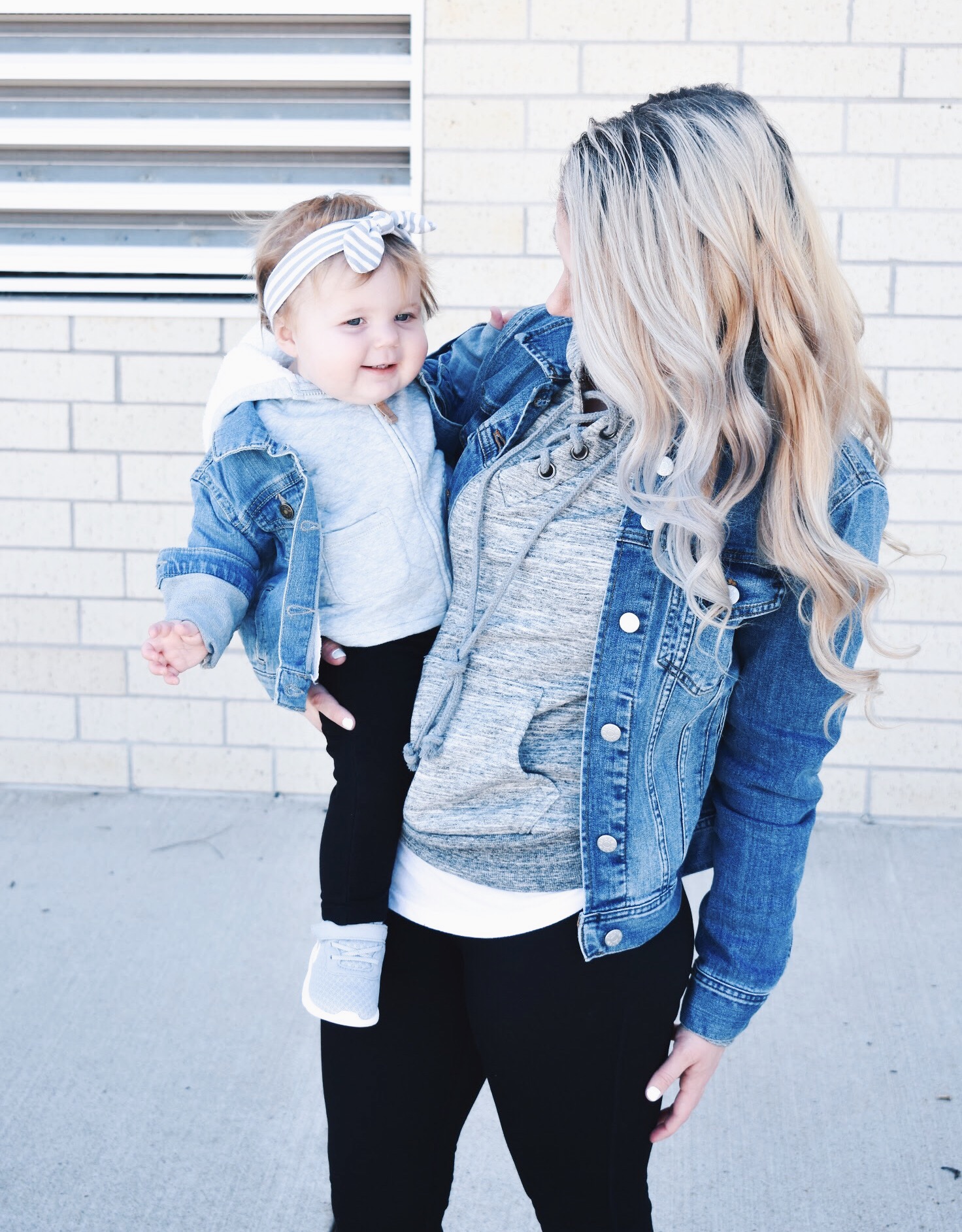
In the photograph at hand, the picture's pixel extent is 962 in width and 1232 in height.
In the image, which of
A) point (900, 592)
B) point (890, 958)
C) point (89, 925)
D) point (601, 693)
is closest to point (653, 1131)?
point (601, 693)

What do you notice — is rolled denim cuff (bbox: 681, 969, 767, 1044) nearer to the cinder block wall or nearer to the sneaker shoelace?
the sneaker shoelace

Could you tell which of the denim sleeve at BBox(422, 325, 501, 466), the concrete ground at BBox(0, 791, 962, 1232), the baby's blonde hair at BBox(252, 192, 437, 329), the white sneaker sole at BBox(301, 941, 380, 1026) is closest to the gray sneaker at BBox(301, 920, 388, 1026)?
the white sneaker sole at BBox(301, 941, 380, 1026)

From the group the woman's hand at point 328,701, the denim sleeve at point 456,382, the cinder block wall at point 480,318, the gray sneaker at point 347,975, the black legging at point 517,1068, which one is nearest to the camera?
the black legging at point 517,1068

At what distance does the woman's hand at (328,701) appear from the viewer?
1.54 metres

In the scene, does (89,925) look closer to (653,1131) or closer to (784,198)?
(653,1131)

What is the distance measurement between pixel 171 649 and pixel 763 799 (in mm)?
683

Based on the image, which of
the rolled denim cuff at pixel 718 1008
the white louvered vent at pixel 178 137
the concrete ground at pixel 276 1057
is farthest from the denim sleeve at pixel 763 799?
the white louvered vent at pixel 178 137

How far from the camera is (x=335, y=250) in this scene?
1540 millimetres

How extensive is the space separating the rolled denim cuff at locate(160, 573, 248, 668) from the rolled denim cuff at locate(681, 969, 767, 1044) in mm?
682

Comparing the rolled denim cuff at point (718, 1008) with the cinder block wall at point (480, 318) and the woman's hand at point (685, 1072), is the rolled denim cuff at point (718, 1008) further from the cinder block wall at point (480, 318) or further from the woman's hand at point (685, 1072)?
the cinder block wall at point (480, 318)

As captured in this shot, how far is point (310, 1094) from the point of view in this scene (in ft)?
8.34

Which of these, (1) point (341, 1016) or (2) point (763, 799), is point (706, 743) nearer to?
(2) point (763, 799)

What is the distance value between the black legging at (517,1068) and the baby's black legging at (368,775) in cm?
7

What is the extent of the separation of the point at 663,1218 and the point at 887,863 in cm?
153
